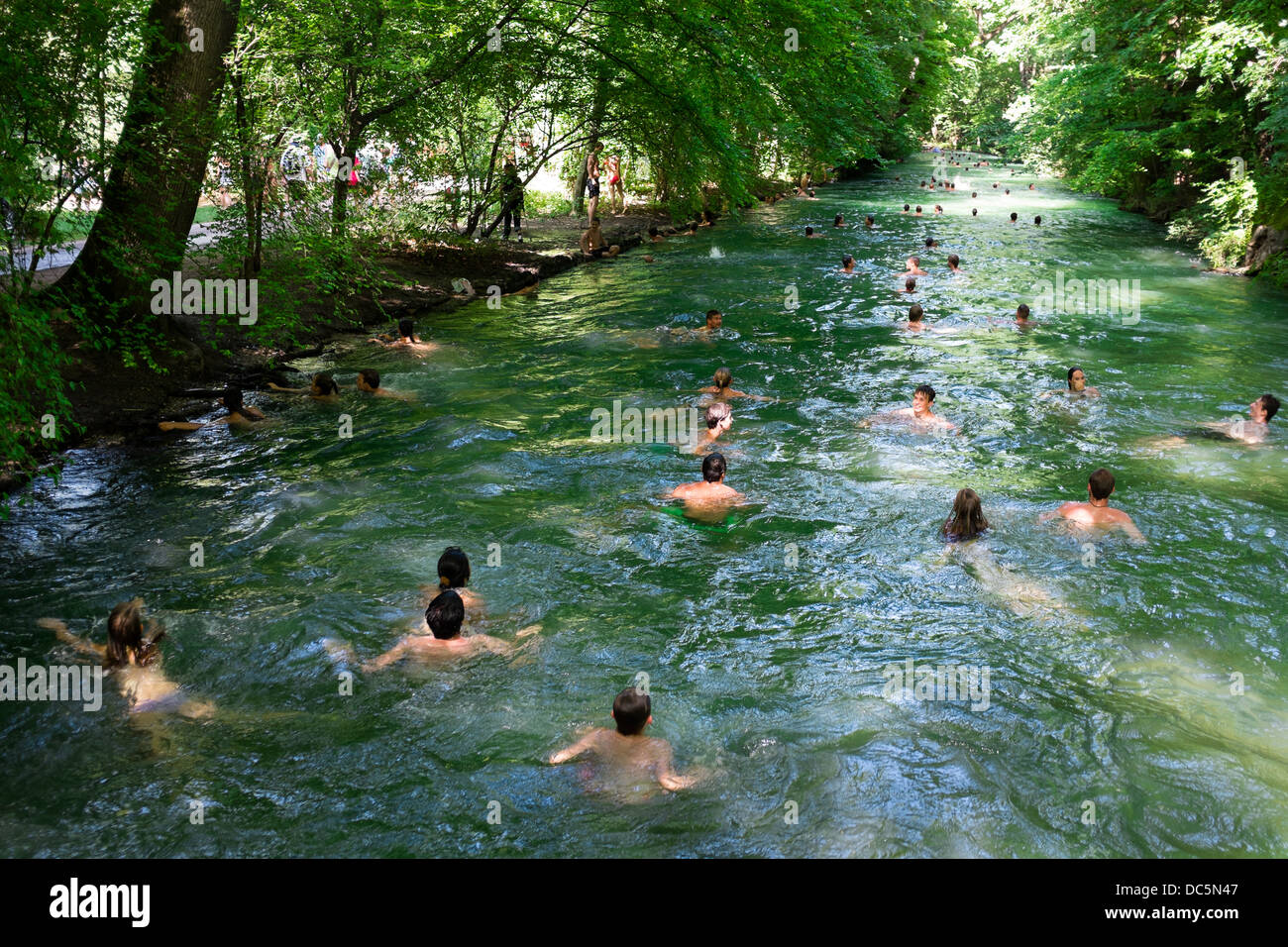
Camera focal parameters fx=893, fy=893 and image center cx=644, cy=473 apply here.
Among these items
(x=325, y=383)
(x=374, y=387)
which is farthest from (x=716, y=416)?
(x=325, y=383)

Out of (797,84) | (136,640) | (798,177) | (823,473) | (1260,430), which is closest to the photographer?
(136,640)

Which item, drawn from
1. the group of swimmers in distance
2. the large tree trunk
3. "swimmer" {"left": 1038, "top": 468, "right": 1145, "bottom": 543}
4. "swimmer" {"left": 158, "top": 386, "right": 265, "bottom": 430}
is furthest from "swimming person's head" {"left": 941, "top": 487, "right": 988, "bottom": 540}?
the large tree trunk

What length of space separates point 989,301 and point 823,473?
11.5m

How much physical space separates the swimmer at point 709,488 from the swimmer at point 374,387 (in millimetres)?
5699

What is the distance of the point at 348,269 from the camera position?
1473 centimetres

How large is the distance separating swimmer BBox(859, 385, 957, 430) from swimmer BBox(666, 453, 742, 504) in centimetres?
320

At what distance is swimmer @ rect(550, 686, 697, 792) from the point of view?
5.77 m

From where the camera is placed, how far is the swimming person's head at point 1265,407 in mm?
11430

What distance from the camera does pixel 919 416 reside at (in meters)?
12.1

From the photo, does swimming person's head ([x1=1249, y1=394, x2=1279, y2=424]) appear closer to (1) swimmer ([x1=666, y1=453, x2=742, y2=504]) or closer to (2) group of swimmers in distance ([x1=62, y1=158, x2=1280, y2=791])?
(2) group of swimmers in distance ([x1=62, y1=158, x2=1280, y2=791])
